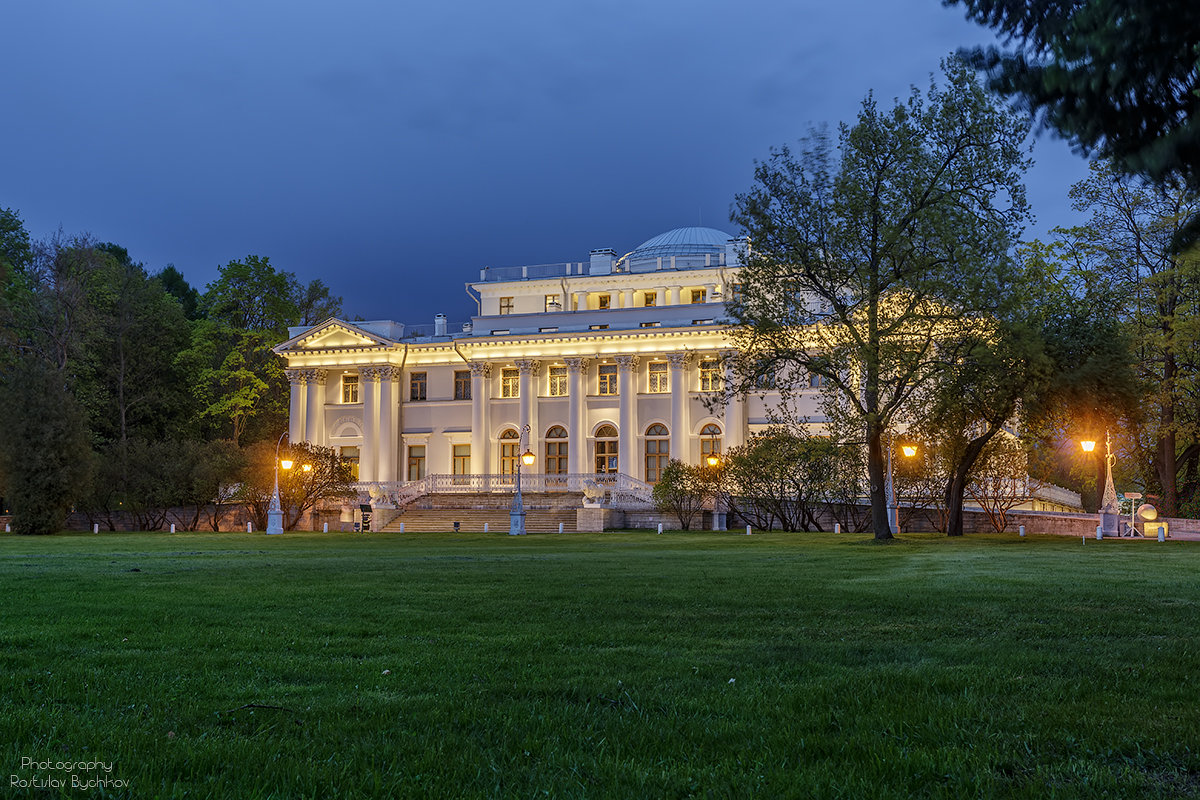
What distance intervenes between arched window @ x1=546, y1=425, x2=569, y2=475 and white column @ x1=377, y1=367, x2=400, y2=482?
30.7 feet

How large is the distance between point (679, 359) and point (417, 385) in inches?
674

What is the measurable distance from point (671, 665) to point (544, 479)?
47.8m

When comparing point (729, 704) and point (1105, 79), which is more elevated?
point (1105, 79)

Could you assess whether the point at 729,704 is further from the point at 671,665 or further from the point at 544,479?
the point at 544,479

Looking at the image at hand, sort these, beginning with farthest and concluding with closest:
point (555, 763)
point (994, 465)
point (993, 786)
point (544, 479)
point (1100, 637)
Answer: point (544, 479), point (994, 465), point (1100, 637), point (555, 763), point (993, 786)

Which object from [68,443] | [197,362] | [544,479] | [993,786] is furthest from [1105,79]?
[197,362]

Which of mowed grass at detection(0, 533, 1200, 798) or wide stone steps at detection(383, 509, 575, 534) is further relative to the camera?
wide stone steps at detection(383, 509, 575, 534)

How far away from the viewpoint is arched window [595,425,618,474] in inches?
2313

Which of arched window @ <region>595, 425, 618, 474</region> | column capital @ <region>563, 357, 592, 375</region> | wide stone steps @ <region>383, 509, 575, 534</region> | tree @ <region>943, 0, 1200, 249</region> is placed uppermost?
column capital @ <region>563, 357, 592, 375</region>

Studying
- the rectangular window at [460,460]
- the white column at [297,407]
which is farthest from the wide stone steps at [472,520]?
the white column at [297,407]

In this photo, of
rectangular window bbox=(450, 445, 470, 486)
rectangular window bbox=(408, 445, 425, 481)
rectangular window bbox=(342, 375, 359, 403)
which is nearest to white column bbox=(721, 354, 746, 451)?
rectangular window bbox=(450, 445, 470, 486)

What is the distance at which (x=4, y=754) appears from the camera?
3.86 m

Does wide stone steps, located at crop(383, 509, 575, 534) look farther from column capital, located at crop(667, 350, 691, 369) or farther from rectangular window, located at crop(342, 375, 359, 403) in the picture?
rectangular window, located at crop(342, 375, 359, 403)

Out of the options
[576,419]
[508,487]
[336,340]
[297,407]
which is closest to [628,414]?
[576,419]
